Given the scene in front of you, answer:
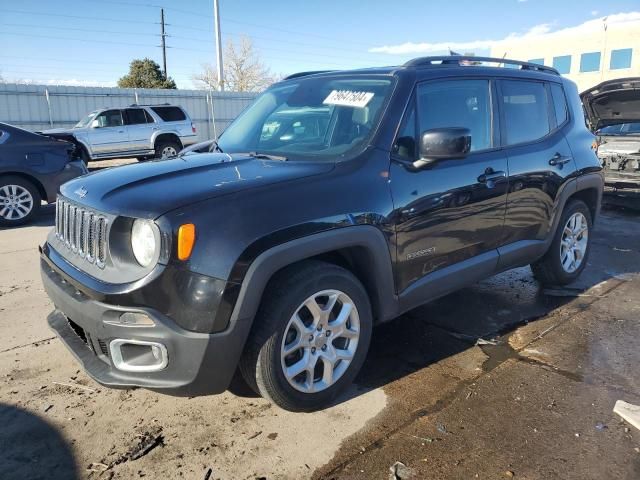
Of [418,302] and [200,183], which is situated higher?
[200,183]

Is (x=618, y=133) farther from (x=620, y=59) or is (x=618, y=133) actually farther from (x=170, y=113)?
(x=620, y=59)

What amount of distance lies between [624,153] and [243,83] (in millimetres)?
49641

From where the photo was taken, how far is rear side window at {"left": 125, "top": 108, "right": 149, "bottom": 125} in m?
15.6

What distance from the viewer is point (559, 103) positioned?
14.9ft

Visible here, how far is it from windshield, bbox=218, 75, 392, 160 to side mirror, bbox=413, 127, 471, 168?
334mm

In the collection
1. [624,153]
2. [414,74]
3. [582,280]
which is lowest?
[582,280]

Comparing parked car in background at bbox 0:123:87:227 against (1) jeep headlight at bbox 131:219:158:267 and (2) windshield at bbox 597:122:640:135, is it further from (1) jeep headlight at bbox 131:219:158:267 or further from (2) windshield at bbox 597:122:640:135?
(2) windshield at bbox 597:122:640:135

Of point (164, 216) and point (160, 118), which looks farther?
point (160, 118)

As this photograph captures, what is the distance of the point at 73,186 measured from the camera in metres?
3.01

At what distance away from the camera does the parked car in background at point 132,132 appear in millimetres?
14961

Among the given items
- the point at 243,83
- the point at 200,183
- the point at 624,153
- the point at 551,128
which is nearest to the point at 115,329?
the point at 200,183

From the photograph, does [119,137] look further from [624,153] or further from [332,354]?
[332,354]

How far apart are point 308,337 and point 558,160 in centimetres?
289

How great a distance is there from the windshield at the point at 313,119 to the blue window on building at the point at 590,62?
5041 centimetres
